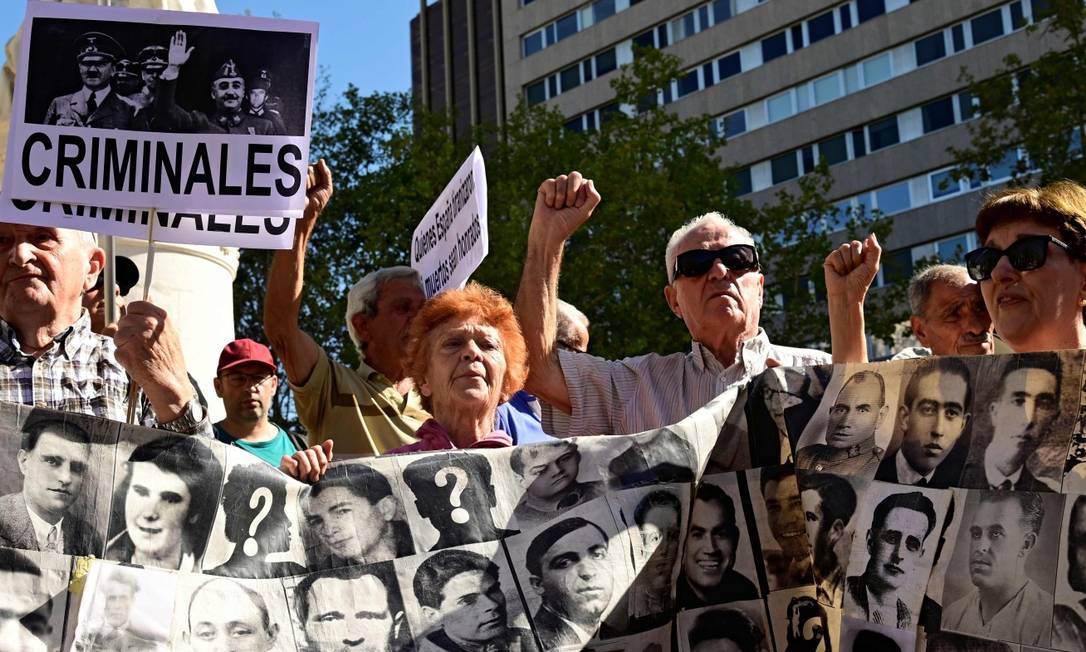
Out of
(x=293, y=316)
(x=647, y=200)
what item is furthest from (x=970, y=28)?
(x=293, y=316)

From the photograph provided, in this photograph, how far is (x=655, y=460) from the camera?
3051mm

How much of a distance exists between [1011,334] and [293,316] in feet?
7.63

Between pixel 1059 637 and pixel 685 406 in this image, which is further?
pixel 685 406

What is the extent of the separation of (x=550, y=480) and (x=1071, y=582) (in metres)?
1.11

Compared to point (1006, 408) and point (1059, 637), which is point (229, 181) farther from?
point (1059, 637)

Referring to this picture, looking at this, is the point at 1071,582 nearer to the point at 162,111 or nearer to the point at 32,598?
the point at 32,598

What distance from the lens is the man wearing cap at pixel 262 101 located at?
392 cm

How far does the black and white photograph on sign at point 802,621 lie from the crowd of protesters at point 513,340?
2.60 ft

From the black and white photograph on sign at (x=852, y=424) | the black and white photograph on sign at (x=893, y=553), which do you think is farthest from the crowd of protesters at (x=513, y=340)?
the black and white photograph on sign at (x=893, y=553)

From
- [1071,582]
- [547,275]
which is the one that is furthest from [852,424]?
[547,275]

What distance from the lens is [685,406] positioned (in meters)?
4.02

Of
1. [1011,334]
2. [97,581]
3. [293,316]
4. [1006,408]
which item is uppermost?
[293,316]

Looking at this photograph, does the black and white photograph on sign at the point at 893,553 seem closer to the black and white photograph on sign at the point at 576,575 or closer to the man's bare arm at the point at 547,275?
the black and white photograph on sign at the point at 576,575

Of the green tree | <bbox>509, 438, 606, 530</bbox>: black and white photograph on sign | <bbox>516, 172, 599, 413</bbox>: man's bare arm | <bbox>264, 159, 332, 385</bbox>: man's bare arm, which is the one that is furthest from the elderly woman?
the green tree
